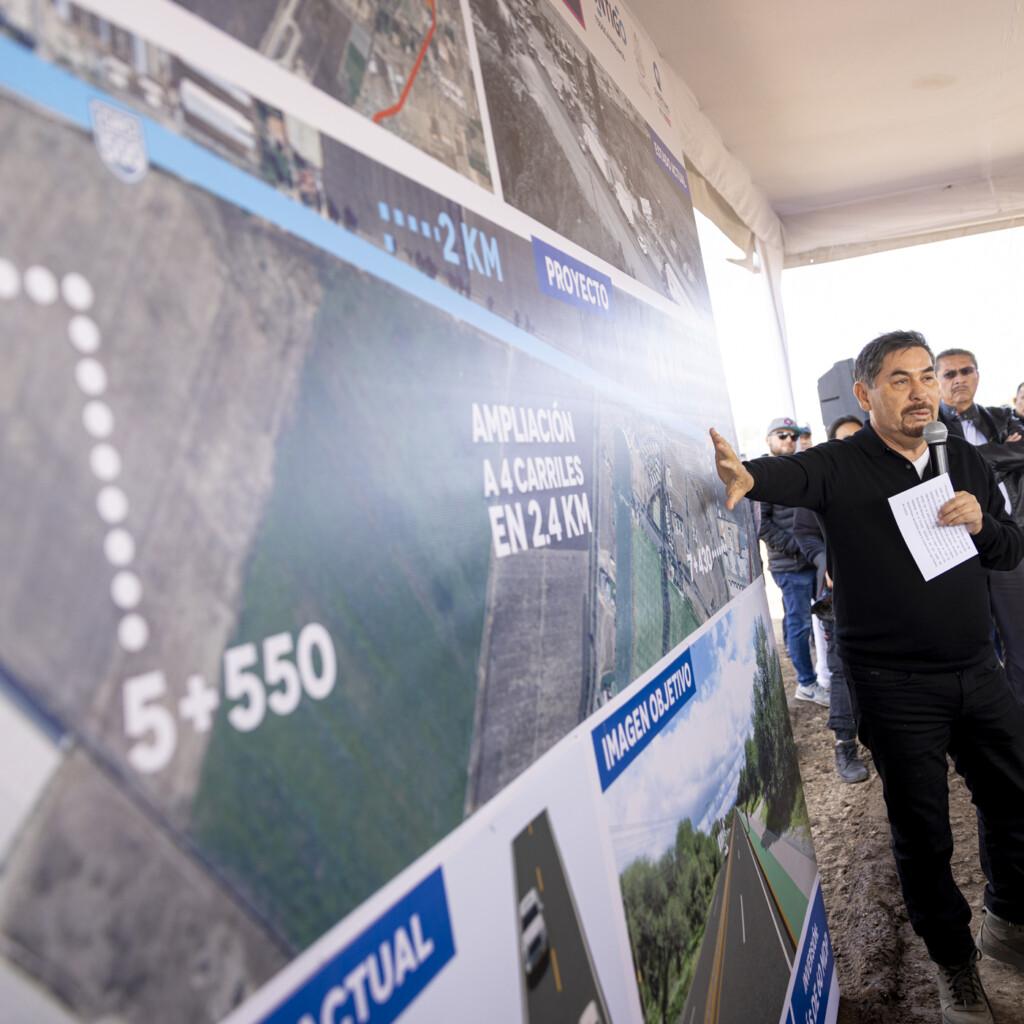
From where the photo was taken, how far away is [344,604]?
28.7 inches

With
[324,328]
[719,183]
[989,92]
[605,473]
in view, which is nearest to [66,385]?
[324,328]

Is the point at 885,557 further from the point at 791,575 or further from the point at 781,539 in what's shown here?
the point at 791,575

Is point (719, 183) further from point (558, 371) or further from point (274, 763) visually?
point (274, 763)

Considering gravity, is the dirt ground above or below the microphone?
below

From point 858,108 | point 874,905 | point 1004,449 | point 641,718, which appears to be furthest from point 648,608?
point 858,108

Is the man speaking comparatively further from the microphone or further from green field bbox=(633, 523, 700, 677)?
green field bbox=(633, 523, 700, 677)

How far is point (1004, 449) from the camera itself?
351 cm

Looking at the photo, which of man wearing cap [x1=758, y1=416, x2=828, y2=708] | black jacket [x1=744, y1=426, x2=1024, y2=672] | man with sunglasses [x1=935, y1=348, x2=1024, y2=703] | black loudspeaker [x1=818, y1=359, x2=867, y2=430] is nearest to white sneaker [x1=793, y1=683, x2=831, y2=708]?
man wearing cap [x1=758, y1=416, x2=828, y2=708]

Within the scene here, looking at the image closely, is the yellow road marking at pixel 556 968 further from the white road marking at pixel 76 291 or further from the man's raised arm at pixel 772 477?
the man's raised arm at pixel 772 477

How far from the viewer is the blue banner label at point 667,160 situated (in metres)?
2.15

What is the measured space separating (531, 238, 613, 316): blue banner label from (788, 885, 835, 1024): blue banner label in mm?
1460

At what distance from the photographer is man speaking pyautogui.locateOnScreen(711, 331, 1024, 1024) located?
196 cm

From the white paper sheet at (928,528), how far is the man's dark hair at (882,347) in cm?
31

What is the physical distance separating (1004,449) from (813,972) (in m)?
2.46
